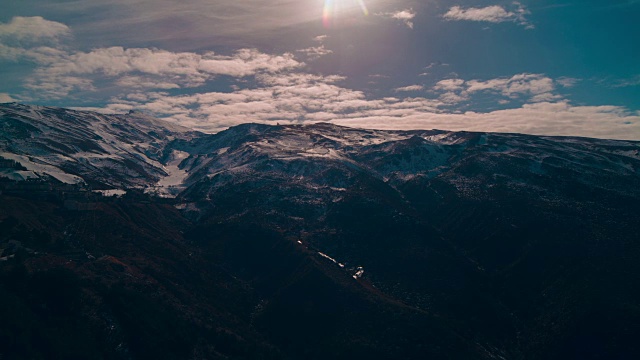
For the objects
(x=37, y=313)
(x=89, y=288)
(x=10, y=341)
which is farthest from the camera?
(x=89, y=288)

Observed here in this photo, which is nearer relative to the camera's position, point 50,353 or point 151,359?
point 50,353

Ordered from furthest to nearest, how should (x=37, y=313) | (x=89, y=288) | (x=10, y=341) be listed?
1. (x=89, y=288)
2. (x=37, y=313)
3. (x=10, y=341)

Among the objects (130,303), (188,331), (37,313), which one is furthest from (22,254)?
(188,331)

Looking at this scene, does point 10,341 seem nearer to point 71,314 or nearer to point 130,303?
point 71,314

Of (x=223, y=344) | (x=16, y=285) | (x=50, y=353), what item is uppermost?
(x=16, y=285)

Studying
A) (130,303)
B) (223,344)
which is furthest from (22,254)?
(223,344)

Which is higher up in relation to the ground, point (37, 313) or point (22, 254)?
point (22, 254)

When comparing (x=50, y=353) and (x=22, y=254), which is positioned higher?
(x=22, y=254)

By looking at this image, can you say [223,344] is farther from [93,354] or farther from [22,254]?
[22,254]

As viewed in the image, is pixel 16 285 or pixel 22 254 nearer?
pixel 16 285
